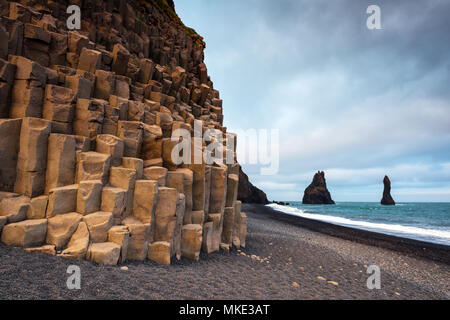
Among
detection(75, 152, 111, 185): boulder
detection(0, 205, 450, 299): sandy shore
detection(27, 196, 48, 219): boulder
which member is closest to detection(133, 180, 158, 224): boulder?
detection(75, 152, 111, 185): boulder

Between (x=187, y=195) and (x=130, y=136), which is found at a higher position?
(x=130, y=136)

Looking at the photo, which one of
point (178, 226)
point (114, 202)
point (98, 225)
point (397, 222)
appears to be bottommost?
point (397, 222)

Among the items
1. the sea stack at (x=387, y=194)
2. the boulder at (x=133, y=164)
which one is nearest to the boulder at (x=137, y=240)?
the boulder at (x=133, y=164)

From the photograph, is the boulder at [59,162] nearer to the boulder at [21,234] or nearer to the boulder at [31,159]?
the boulder at [31,159]

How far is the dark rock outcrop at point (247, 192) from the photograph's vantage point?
2847 inches

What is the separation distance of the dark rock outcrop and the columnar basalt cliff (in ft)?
197

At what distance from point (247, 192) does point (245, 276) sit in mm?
69552

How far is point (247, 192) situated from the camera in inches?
3024

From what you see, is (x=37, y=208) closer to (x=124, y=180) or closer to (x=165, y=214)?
(x=124, y=180)

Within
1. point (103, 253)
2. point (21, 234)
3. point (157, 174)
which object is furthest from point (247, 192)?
point (21, 234)

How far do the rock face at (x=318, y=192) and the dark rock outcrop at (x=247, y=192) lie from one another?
152 ft

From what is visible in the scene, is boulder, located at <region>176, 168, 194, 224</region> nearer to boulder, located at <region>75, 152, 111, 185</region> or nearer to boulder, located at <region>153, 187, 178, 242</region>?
boulder, located at <region>153, 187, 178, 242</region>
